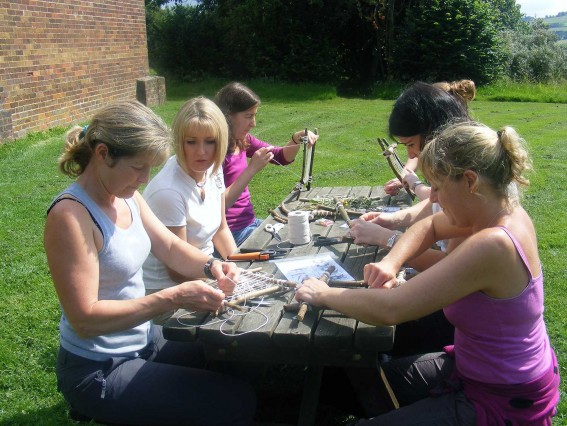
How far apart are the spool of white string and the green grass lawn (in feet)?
4.64

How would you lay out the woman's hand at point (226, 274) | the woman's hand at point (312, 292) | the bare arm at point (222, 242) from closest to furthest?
the woman's hand at point (312, 292), the woman's hand at point (226, 274), the bare arm at point (222, 242)

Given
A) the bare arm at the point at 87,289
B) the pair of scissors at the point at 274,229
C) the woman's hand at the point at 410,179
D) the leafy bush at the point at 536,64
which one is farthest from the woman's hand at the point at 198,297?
the leafy bush at the point at 536,64

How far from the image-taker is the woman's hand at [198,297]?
2.19 meters

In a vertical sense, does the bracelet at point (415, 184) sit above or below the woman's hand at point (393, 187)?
above

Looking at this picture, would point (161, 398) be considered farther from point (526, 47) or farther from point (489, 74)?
point (526, 47)

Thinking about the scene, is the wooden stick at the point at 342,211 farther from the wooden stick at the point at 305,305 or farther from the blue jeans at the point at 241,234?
the blue jeans at the point at 241,234

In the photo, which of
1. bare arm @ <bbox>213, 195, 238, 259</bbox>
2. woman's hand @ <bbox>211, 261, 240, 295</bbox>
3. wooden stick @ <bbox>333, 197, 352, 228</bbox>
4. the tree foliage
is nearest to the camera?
woman's hand @ <bbox>211, 261, 240, 295</bbox>

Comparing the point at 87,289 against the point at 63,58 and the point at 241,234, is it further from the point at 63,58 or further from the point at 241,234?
the point at 63,58

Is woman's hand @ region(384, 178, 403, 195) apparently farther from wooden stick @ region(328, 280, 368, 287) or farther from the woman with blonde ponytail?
the woman with blonde ponytail

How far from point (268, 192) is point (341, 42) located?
40.6 ft

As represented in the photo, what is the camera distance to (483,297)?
6.41 ft

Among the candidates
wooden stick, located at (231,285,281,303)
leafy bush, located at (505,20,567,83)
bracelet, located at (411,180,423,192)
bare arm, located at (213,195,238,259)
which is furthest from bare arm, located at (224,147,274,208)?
leafy bush, located at (505,20,567,83)

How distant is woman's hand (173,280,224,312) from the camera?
2188 millimetres

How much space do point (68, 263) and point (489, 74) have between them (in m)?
15.6
